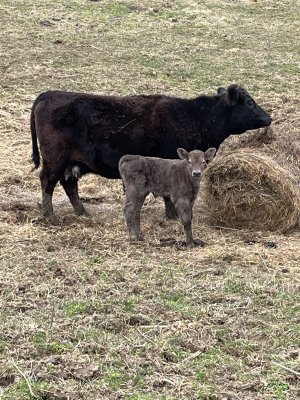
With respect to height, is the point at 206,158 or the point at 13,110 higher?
Answer: the point at 206,158

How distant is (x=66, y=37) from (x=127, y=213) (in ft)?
43.1

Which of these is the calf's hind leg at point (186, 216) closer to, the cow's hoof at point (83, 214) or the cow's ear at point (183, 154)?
the cow's ear at point (183, 154)

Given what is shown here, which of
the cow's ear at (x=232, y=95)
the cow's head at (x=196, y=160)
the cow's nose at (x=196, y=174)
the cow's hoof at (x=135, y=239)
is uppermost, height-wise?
the cow's ear at (x=232, y=95)

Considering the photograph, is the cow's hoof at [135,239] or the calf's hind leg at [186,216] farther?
the cow's hoof at [135,239]

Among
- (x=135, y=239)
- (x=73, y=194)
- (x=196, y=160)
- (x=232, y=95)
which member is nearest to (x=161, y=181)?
(x=196, y=160)

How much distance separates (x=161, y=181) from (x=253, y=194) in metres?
1.19

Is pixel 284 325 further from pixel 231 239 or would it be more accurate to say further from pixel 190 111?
pixel 190 111

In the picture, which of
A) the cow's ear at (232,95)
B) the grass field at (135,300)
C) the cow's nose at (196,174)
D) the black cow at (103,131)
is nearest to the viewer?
the grass field at (135,300)

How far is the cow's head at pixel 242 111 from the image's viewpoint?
968 centimetres

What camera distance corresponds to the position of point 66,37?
2025 centimetres

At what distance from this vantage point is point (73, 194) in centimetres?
951

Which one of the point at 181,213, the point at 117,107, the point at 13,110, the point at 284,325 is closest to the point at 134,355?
the point at 284,325

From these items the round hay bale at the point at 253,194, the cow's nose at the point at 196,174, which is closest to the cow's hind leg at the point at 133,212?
the cow's nose at the point at 196,174

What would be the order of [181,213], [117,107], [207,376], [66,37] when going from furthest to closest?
[66,37]
[117,107]
[181,213]
[207,376]
